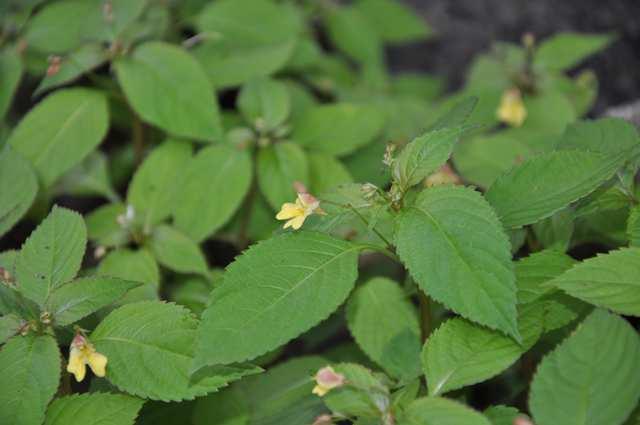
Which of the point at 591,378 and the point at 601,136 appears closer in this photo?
the point at 591,378

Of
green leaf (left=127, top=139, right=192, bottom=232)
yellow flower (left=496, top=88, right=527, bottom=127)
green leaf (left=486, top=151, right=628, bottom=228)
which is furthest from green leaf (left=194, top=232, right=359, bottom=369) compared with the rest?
yellow flower (left=496, top=88, right=527, bottom=127)

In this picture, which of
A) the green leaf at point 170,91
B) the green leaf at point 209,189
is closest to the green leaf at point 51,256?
the green leaf at point 209,189

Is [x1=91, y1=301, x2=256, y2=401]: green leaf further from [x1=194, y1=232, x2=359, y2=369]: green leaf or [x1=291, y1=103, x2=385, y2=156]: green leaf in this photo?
[x1=291, y1=103, x2=385, y2=156]: green leaf

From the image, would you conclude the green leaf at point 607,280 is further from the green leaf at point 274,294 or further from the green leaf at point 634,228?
the green leaf at point 274,294

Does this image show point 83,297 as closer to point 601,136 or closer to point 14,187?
point 14,187

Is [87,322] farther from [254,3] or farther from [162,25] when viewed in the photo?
Result: [254,3]

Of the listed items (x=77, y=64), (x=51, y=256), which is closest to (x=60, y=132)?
(x=77, y=64)
